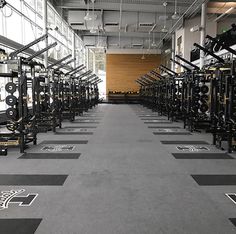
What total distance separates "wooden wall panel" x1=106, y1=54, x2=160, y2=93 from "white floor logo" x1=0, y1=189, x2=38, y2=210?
82.7ft

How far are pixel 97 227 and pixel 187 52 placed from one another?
16.4 meters

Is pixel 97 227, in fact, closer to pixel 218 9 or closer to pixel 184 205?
pixel 184 205

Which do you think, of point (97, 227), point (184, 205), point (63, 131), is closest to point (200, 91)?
point (63, 131)

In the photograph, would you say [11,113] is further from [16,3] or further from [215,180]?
[16,3]

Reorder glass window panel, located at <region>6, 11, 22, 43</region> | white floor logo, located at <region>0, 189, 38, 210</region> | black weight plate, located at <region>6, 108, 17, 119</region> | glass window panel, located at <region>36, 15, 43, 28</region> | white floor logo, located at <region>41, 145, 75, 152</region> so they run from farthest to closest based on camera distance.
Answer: glass window panel, located at <region>36, 15, 43, 28</region>
glass window panel, located at <region>6, 11, 22, 43</region>
white floor logo, located at <region>41, 145, 75, 152</region>
black weight plate, located at <region>6, 108, 17, 119</region>
white floor logo, located at <region>0, 189, 38, 210</region>

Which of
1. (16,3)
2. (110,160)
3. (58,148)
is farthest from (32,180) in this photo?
(16,3)

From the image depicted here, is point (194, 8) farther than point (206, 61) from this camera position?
Yes

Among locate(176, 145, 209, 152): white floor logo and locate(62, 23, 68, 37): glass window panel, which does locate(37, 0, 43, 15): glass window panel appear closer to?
locate(62, 23, 68, 37): glass window panel

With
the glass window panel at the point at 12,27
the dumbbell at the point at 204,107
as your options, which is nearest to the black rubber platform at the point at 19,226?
the dumbbell at the point at 204,107

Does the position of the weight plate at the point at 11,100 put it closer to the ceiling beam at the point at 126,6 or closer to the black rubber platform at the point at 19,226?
the black rubber platform at the point at 19,226

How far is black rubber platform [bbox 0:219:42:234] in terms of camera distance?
2629 millimetres

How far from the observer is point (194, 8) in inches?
603

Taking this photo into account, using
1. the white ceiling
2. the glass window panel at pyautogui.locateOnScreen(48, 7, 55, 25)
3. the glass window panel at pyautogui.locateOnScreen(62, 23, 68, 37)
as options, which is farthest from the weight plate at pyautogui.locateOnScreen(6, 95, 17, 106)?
the glass window panel at pyautogui.locateOnScreen(62, 23, 68, 37)

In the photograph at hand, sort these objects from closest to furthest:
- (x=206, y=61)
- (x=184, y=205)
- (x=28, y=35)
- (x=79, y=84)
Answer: (x=184, y=205) < (x=28, y=35) < (x=206, y=61) < (x=79, y=84)
